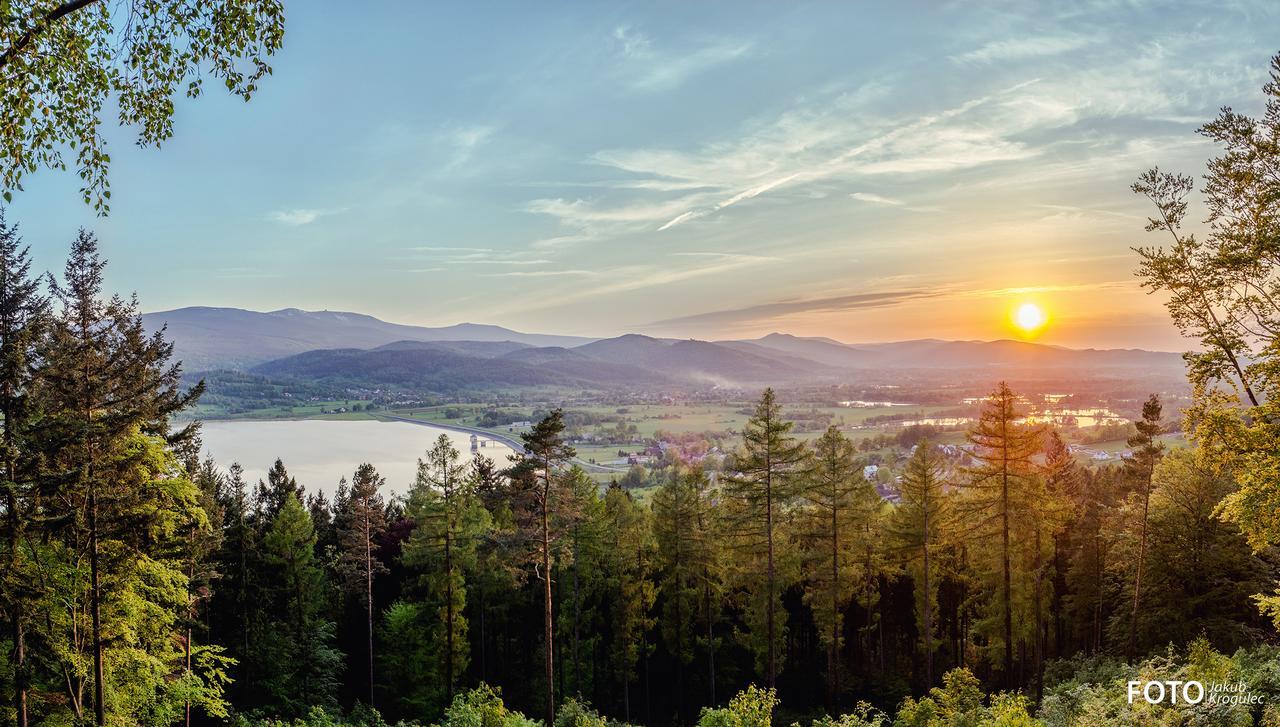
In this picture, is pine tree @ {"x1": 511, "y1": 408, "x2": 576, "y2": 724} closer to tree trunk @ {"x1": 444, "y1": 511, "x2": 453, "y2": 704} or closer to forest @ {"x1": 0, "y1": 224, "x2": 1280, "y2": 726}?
forest @ {"x1": 0, "y1": 224, "x2": 1280, "y2": 726}

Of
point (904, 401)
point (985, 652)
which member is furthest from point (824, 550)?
point (904, 401)

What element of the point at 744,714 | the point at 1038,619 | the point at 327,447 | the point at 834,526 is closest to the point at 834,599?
the point at 834,526

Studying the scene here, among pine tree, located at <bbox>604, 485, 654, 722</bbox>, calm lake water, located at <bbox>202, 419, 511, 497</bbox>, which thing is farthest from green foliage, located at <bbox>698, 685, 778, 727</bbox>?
calm lake water, located at <bbox>202, 419, 511, 497</bbox>

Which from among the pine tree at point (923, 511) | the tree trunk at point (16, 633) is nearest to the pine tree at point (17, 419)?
the tree trunk at point (16, 633)

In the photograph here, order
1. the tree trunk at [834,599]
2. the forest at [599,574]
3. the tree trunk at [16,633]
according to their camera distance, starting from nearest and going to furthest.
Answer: the tree trunk at [16,633] → the forest at [599,574] → the tree trunk at [834,599]

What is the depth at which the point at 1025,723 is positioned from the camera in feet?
32.2

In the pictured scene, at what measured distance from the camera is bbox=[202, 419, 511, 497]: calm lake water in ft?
299

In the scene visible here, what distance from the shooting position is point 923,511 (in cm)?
2289

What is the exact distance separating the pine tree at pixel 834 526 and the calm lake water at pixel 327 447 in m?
52.1

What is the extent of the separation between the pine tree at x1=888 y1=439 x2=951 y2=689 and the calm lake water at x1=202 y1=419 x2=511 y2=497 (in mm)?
55231

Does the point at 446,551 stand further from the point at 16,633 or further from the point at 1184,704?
A: the point at 1184,704

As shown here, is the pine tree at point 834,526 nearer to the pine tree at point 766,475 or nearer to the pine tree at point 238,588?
the pine tree at point 766,475

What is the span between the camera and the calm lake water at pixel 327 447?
9125 cm

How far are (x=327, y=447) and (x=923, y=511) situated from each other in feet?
414
